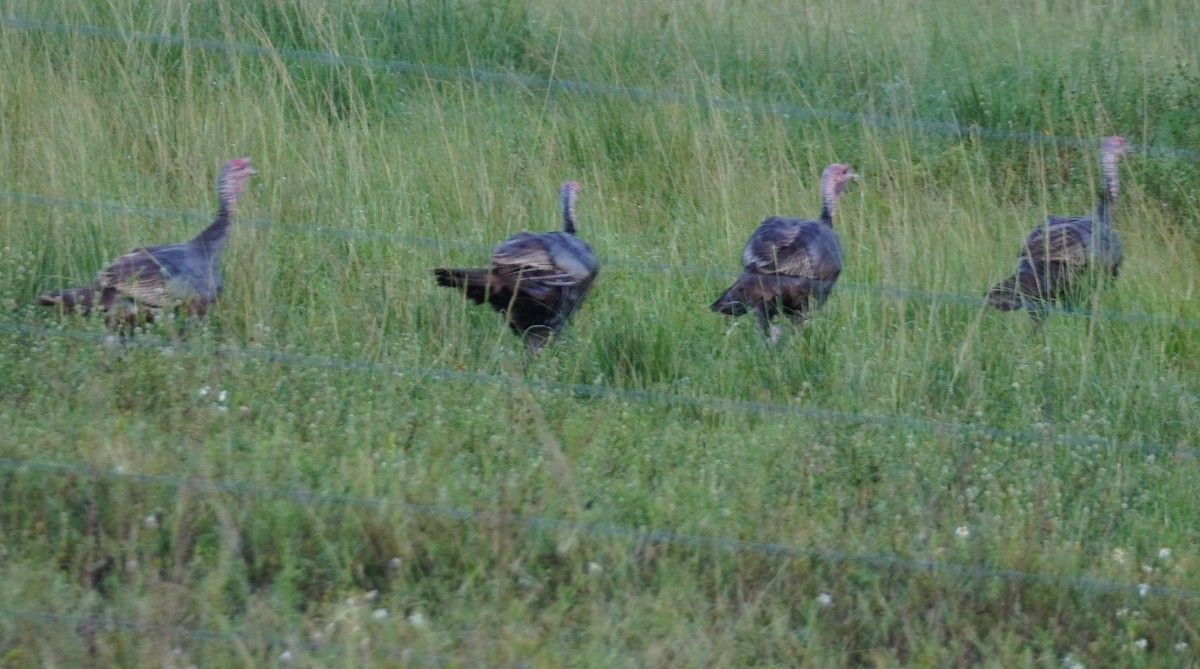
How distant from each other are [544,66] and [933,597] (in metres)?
5.83

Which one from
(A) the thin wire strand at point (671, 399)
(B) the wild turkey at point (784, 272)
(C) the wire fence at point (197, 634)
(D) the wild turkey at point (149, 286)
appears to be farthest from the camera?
(B) the wild turkey at point (784, 272)

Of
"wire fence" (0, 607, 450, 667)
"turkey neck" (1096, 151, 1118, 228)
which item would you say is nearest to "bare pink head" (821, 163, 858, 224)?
"turkey neck" (1096, 151, 1118, 228)

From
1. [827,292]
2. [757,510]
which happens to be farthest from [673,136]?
[757,510]

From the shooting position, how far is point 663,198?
293 inches

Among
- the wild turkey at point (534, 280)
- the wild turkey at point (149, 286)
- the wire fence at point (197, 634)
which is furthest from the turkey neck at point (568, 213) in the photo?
the wire fence at point (197, 634)

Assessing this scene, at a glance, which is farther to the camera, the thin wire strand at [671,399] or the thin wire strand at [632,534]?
the thin wire strand at [671,399]

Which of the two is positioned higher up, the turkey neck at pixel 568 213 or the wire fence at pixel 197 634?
the turkey neck at pixel 568 213

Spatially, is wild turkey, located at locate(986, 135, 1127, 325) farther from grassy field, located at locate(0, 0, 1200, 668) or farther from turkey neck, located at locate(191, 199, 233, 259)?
turkey neck, located at locate(191, 199, 233, 259)

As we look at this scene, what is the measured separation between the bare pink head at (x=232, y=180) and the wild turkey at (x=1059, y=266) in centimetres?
318

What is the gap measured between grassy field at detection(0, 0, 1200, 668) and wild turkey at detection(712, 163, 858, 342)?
0.70ft

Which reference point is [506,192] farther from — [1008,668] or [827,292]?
[1008,668]

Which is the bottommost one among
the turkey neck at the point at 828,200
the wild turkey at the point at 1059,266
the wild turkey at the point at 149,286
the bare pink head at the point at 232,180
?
the wild turkey at the point at 1059,266

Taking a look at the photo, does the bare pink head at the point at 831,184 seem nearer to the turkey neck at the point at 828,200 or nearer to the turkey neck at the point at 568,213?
the turkey neck at the point at 828,200

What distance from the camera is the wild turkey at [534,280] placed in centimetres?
550
